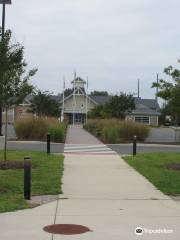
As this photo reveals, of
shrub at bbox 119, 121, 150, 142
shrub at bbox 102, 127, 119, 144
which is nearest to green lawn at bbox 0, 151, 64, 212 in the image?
shrub at bbox 102, 127, 119, 144

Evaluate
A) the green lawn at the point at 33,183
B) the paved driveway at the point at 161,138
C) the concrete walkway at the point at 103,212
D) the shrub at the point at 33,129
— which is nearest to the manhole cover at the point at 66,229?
the concrete walkway at the point at 103,212

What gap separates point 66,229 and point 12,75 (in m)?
9.04

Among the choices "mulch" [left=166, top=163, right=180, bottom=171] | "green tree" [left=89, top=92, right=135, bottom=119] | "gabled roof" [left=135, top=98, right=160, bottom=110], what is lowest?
"mulch" [left=166, top=163, right=180, bottom=171]

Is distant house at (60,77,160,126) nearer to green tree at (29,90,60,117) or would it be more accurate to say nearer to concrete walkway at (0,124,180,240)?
green tree at (29,90,60,117)

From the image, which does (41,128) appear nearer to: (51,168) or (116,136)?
(116,136)

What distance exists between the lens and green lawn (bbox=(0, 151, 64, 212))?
1070cm

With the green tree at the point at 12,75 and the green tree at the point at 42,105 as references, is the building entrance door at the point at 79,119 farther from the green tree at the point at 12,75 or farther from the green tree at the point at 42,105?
the green tree at the point at 12,75

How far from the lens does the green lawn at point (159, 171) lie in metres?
13.3

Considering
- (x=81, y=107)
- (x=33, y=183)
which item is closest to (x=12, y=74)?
(x=33, y=183)

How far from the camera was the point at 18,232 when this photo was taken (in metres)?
8.16

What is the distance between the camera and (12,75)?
659 inches

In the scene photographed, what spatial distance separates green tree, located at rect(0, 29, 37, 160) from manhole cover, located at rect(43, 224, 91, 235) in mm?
7767

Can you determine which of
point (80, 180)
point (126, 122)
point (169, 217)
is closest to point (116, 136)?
point (126, 122)

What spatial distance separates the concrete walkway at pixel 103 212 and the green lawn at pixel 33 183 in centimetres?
32
